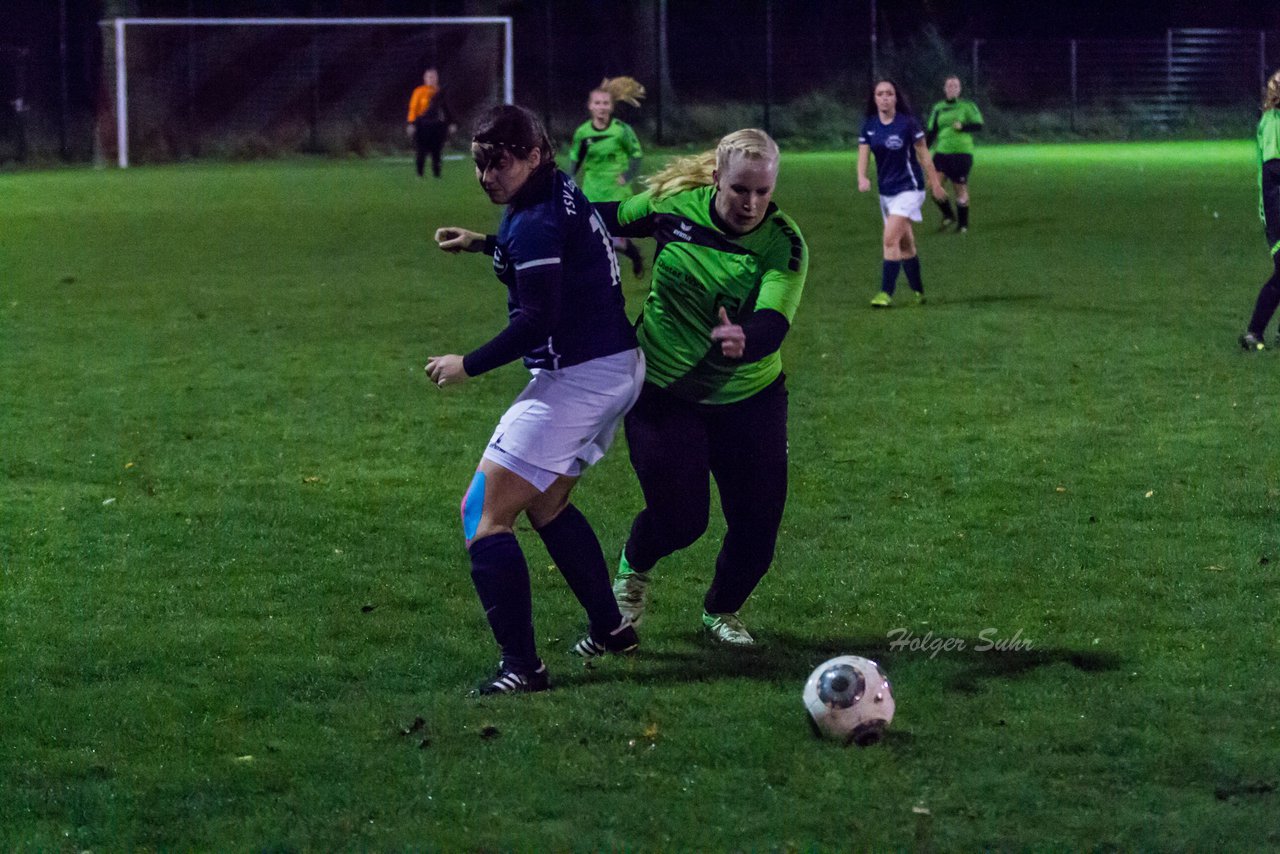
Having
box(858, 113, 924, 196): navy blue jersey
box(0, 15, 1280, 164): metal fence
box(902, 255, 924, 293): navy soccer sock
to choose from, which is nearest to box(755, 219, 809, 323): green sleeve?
box(902, 255, 924, 293): navy soccer sock

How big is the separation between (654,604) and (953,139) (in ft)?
55.1

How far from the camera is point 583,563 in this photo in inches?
215

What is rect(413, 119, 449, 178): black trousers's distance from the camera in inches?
1177

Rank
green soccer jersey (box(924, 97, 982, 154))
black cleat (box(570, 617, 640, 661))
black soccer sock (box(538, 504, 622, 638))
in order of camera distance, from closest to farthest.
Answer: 1. black soccer sock (box(538, 504, 622, 638))
2. black cleat (box(570, 617, 640, 661))
3. green soccer jersey (box(924, 97, 982, 154))

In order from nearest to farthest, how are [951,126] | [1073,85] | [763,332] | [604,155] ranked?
[763,332]
[604,155]
[951,126]
[1073,85]

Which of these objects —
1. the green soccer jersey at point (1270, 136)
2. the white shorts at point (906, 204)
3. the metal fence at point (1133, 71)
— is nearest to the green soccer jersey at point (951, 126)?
the white shorts at point (906, 204)

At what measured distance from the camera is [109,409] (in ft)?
32.7

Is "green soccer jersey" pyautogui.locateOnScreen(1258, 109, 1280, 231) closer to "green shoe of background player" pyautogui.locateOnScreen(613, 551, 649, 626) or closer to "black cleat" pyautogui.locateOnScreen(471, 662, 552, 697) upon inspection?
"green shoe of background player" pyautogui.locateOnScreen(613, 551, 649, 626)

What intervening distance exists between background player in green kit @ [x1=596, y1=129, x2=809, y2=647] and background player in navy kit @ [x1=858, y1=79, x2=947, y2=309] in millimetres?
8748

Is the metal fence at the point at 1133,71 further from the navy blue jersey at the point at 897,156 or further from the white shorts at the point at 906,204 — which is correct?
the white shorts at the point at 906,204

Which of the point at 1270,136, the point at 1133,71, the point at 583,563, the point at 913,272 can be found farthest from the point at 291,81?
the point at 583,563

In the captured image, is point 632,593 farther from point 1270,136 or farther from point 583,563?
point 1270,136

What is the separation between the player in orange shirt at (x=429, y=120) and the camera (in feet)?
96.6

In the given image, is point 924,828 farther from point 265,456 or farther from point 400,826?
point 265,456
